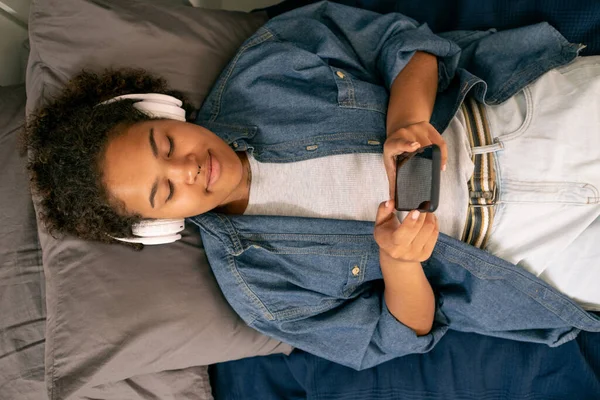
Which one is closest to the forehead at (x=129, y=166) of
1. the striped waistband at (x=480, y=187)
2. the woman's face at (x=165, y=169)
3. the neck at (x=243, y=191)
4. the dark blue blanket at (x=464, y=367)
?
the woman's face at (x=165, y=169)

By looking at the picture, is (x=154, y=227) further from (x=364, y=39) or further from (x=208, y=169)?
(x=364, y=39)

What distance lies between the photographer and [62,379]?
38.5 inches

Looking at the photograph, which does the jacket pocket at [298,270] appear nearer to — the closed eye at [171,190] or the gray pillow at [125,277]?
the gray pillow at [125,277]

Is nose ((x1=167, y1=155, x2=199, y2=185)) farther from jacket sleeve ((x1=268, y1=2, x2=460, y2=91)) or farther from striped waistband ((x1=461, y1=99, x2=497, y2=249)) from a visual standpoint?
striped waistband ((x1=461, y1=99, x2=497, y2=249))

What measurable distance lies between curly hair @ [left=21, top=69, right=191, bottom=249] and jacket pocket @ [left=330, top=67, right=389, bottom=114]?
39cm

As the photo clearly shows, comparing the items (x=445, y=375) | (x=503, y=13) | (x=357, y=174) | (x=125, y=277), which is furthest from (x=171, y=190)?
(x=503, y=13)

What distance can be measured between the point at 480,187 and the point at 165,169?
0.61 m

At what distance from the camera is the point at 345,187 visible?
101 centimetres

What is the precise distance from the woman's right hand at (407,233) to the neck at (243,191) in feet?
1.06

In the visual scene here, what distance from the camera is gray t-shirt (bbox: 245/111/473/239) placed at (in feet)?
3.20

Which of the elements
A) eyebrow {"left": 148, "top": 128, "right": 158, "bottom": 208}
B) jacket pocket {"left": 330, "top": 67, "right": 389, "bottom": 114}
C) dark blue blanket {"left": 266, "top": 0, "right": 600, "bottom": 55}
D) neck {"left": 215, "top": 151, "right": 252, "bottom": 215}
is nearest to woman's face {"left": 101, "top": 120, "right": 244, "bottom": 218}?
eyebrow {"left": 148, "top": 128, "right": 158, "bottom": 208}

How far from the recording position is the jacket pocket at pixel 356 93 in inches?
40.9

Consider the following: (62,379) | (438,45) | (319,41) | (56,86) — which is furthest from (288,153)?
(62,379)

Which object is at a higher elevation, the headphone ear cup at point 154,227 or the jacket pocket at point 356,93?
the jacket pocket at point 356,93
